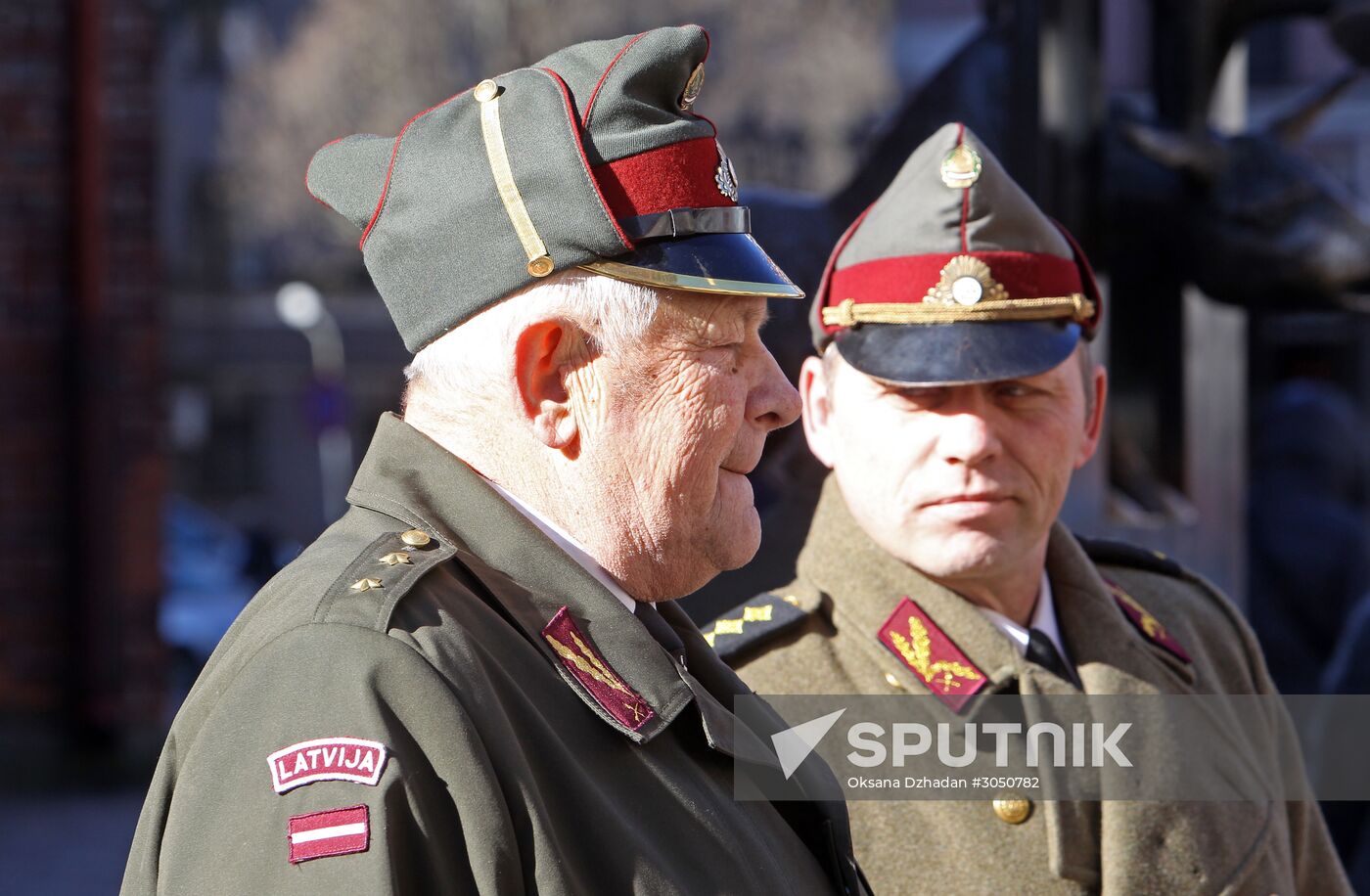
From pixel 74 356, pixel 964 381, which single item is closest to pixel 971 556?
pixel 964 381

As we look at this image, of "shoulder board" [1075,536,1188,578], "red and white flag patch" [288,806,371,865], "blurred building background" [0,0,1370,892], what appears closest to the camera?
"red and white flag patch" [288,806,371,865]

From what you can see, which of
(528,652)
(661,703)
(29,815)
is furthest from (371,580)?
(29,815)

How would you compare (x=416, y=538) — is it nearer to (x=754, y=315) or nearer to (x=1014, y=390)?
(x=754, y=315)

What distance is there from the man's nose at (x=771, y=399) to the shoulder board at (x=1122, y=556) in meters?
1.18

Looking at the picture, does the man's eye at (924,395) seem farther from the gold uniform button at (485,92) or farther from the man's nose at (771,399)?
the gold uniform button at (485,92)

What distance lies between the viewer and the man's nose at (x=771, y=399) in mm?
1938

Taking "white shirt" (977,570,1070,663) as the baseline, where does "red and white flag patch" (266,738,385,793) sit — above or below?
above

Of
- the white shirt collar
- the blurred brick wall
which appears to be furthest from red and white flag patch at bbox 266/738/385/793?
the blurred brick wall

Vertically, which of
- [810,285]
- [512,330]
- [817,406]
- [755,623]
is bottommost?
[755,623]

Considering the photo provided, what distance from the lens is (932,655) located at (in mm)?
2564

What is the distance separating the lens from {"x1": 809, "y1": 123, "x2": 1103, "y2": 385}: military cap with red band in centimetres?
254

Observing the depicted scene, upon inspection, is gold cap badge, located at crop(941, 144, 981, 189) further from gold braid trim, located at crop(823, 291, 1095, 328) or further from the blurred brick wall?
the blurred brick wall

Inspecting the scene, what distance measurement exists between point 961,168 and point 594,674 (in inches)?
49.1

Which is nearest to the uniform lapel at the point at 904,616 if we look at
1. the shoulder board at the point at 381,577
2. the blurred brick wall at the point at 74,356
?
the shoulder board at the point at 381,577
